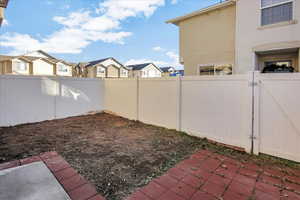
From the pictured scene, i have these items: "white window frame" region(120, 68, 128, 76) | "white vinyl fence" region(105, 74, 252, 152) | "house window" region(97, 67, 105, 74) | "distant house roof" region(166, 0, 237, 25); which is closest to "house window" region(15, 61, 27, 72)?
"house window" region(97, 67, 105, 74)

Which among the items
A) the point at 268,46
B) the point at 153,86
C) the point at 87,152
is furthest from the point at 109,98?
the point at 268,46

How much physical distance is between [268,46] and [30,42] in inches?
1579

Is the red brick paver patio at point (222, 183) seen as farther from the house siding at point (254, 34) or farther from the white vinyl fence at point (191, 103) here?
the house siding at point (254, 34)

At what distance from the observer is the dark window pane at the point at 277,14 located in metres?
6.03

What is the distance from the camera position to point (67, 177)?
7.65 feet

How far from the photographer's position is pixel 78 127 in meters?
5.15

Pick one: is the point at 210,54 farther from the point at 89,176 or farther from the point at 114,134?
the point at 89,176

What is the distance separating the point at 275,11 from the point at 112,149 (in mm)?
8016

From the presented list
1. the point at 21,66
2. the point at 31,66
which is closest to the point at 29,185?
the point at 31,66

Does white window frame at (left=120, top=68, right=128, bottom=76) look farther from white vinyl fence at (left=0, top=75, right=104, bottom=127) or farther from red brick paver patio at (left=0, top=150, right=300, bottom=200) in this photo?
red brick paver patio at (left=0, top=150, right=300, bottom=200)

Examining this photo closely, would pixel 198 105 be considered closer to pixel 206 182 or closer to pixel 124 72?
pixel 206 182

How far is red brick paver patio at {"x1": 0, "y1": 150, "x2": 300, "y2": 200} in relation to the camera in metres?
2.00

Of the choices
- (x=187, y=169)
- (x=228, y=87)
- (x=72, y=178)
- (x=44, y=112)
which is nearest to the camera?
(x=72, y=178)

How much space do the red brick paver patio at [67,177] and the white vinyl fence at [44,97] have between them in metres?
3.18
